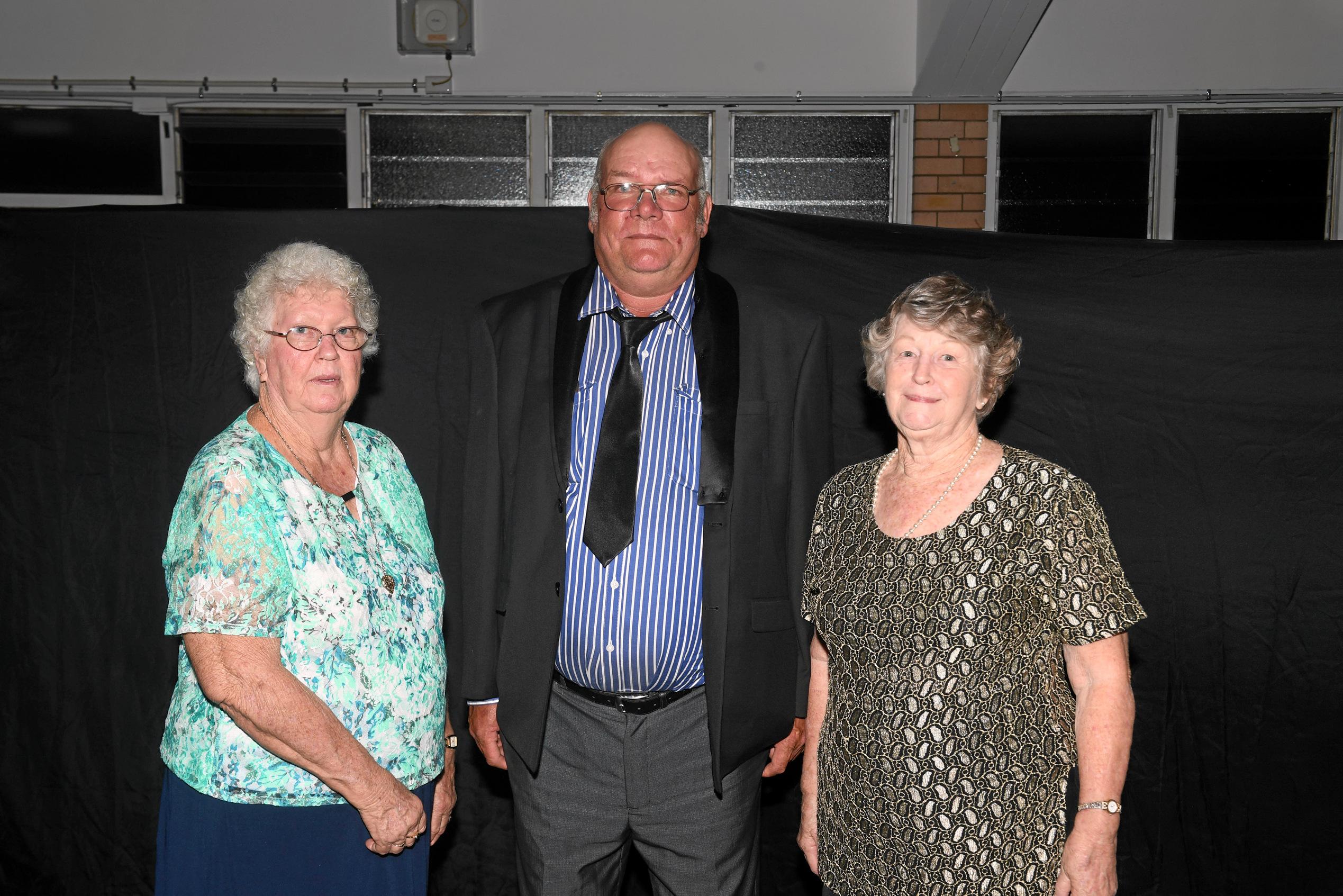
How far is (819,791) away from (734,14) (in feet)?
12.0

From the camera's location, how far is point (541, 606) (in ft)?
5.65

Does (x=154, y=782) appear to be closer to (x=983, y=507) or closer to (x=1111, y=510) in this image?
(x=983, y=507)

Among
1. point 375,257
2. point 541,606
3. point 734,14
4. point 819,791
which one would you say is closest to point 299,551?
point 541,606

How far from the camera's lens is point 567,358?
180cm

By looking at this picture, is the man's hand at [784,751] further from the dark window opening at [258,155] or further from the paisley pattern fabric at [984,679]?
the dark window opening at [258,155]

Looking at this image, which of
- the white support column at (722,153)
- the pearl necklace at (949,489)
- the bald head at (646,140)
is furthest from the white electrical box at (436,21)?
the pearl necklace at (949,489)

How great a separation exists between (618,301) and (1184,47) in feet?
12.4

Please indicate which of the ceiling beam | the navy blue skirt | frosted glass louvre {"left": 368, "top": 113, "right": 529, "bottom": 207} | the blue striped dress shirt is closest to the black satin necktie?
the blue striped dress shirt

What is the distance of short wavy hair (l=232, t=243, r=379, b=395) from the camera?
5.23 feet

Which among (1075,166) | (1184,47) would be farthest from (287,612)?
(1184,47)

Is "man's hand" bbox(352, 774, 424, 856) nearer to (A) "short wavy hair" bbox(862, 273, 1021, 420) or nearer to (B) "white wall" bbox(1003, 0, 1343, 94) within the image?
(A) "short wavy hair" bbox(862, 273, 1021, 420)

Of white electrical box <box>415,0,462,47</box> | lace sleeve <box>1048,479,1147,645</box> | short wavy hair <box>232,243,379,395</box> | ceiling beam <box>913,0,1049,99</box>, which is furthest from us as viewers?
white electrical box <box>415,0,462,47</box>

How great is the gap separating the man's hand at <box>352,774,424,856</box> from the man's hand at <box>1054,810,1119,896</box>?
1.01 m

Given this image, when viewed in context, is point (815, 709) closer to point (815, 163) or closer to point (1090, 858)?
point (1090, 858)
